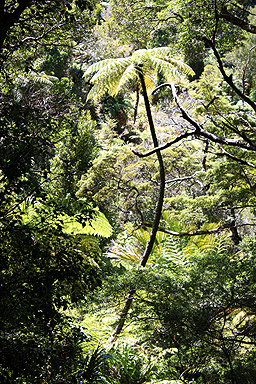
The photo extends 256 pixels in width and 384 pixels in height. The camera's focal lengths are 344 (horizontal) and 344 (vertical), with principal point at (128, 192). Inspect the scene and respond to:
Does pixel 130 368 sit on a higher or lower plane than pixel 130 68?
lower

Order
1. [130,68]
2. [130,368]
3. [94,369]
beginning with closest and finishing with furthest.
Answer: [94,369] < [130,368] < [130,68]

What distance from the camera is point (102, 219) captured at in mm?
5594

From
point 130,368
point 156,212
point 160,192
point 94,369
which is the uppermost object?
point 160,192

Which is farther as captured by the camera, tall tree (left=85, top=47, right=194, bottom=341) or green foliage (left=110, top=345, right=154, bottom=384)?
tall tree (left=85, top=47, right=194, bottom=341)

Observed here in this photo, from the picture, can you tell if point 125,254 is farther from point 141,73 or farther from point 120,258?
point 141,73

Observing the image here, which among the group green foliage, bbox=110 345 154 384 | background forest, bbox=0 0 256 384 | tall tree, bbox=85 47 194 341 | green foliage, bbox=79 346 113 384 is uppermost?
tall tree, bbox=85 47 194 341

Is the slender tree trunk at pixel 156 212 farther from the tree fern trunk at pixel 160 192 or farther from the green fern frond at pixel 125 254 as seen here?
the green fern frond at pixel 125 254

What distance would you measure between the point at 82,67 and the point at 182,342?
19381 mm

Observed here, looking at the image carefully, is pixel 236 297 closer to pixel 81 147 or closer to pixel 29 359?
pixel 29 359

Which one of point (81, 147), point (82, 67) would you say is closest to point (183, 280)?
point (81, 147)

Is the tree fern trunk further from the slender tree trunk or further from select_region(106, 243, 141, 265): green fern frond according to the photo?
select_region(106, 243, 141, 265): green fern frond

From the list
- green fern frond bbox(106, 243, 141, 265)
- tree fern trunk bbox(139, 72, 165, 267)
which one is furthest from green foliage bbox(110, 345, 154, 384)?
green fern frond bbox(106, 243, 141, 265)

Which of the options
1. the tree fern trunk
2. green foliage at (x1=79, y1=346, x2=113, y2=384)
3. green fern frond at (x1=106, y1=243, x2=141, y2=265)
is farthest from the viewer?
green fern frond at (x1=106, y1=243, x2=141, y2=265)

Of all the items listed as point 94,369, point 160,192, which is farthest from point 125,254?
point 94,369
